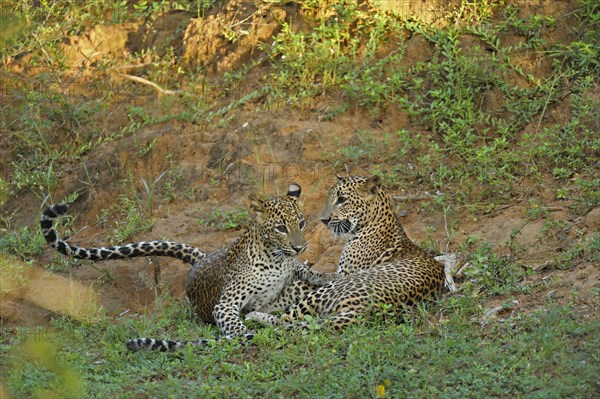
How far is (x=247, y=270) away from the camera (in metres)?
11.4

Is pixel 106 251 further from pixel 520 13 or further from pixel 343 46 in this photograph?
pixel 520 13

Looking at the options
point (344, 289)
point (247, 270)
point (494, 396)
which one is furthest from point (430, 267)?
point (494, 396)

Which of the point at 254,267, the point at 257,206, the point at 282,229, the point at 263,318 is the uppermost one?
the point at 257,206

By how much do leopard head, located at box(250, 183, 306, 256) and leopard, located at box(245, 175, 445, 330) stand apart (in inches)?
22.0

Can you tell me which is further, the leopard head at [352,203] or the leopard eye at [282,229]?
the leopard head at [352,203]

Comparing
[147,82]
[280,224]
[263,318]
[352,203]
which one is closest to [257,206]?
[280,224]

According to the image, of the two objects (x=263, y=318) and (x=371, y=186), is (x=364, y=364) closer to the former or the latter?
(x=263, y=318)

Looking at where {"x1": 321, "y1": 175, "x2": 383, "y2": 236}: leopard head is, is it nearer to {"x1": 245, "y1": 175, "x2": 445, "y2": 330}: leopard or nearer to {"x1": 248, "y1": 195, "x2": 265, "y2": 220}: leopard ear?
{"x1": 245, "y1": 175, "x2": 445, "y2": 330}: leopard

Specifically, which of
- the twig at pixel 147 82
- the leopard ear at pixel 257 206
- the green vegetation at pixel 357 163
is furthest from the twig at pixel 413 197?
the twig at pixel 147 82

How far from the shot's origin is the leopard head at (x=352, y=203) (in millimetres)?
12305

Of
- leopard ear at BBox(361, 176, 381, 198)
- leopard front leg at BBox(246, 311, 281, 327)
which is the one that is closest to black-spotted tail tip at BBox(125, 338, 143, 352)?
leopard front leg at BBox(246, 311, 281, 327)

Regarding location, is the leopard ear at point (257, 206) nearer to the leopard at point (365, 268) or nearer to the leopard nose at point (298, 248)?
the leopard nose at point (298, 248)

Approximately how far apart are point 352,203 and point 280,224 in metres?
1.30

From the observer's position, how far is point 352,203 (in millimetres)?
12305
